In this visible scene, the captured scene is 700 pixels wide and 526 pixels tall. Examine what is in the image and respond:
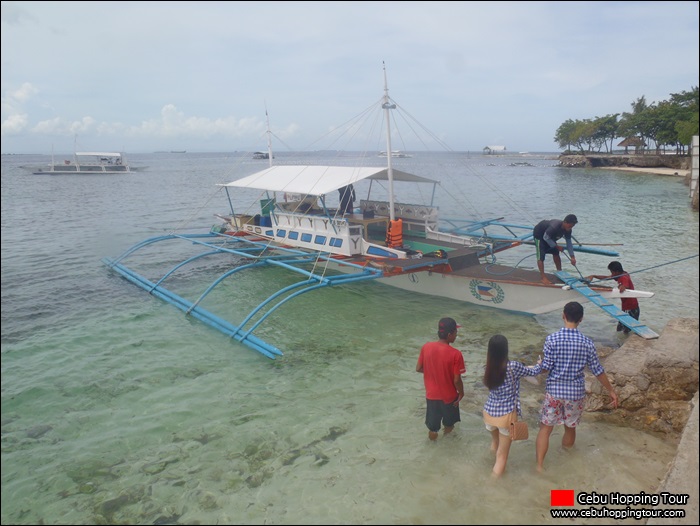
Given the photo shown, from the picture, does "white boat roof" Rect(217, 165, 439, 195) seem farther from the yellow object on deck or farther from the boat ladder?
the boat ladder

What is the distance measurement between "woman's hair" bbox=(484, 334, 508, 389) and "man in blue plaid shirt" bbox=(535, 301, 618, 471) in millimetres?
536

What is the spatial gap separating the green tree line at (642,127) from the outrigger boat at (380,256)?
4368cm

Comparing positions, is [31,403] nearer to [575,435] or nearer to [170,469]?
[170,469]

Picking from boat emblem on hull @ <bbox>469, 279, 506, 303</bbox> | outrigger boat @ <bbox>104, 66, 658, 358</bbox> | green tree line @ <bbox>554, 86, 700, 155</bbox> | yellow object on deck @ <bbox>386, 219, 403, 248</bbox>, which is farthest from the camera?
green tree line @ <bbox>554, 86, 700, 155</bbox>

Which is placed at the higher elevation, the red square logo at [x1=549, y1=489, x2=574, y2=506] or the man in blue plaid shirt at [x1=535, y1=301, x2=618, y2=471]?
the man in blue plaid shirt at [x1=535, y1=301, x2=618, y2=471]

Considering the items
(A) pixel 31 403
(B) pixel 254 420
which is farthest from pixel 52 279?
(B) pixel 254 420

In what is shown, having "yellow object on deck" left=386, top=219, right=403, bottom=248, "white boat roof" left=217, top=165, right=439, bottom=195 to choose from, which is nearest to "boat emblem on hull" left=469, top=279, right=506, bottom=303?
"yellow object on deck" left=386, top=219, right=403, bottom=248

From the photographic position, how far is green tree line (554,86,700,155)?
56566 mm

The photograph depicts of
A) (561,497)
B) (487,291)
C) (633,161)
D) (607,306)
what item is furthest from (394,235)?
(633,161)

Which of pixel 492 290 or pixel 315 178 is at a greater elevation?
pixel 315 178

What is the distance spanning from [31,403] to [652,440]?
953cm

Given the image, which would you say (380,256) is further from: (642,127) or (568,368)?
(642,127)

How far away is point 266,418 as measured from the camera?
6.80 meters

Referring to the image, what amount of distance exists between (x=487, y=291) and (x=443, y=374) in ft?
21.0
